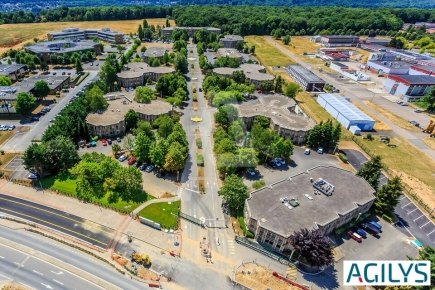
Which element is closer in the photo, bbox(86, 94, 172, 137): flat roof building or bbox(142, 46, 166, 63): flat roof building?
bbox(86, 94, 172, 137): flat roof building

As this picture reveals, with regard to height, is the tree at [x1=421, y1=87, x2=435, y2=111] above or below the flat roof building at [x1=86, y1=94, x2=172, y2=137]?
above

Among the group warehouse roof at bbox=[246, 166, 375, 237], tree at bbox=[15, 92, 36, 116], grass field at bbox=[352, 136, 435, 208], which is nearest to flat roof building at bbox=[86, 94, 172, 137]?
tree at bbox=[15, 92, 36, 116]

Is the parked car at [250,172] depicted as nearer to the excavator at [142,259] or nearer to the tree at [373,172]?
the tree at [373,172]

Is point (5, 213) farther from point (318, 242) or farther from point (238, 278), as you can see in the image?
point (318, 242)

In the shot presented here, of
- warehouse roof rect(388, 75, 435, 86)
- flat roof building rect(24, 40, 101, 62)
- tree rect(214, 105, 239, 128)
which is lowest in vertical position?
flat roof building rect(24, 40, 101, 62)

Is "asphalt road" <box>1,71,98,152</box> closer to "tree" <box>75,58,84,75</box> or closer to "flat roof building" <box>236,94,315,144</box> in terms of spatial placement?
"tree" <box>75,58,84,75</box>

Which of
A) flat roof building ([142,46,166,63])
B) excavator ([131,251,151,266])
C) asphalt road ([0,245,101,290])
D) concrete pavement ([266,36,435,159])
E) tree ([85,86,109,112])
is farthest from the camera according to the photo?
flat roof building ([142,46,166,63])
